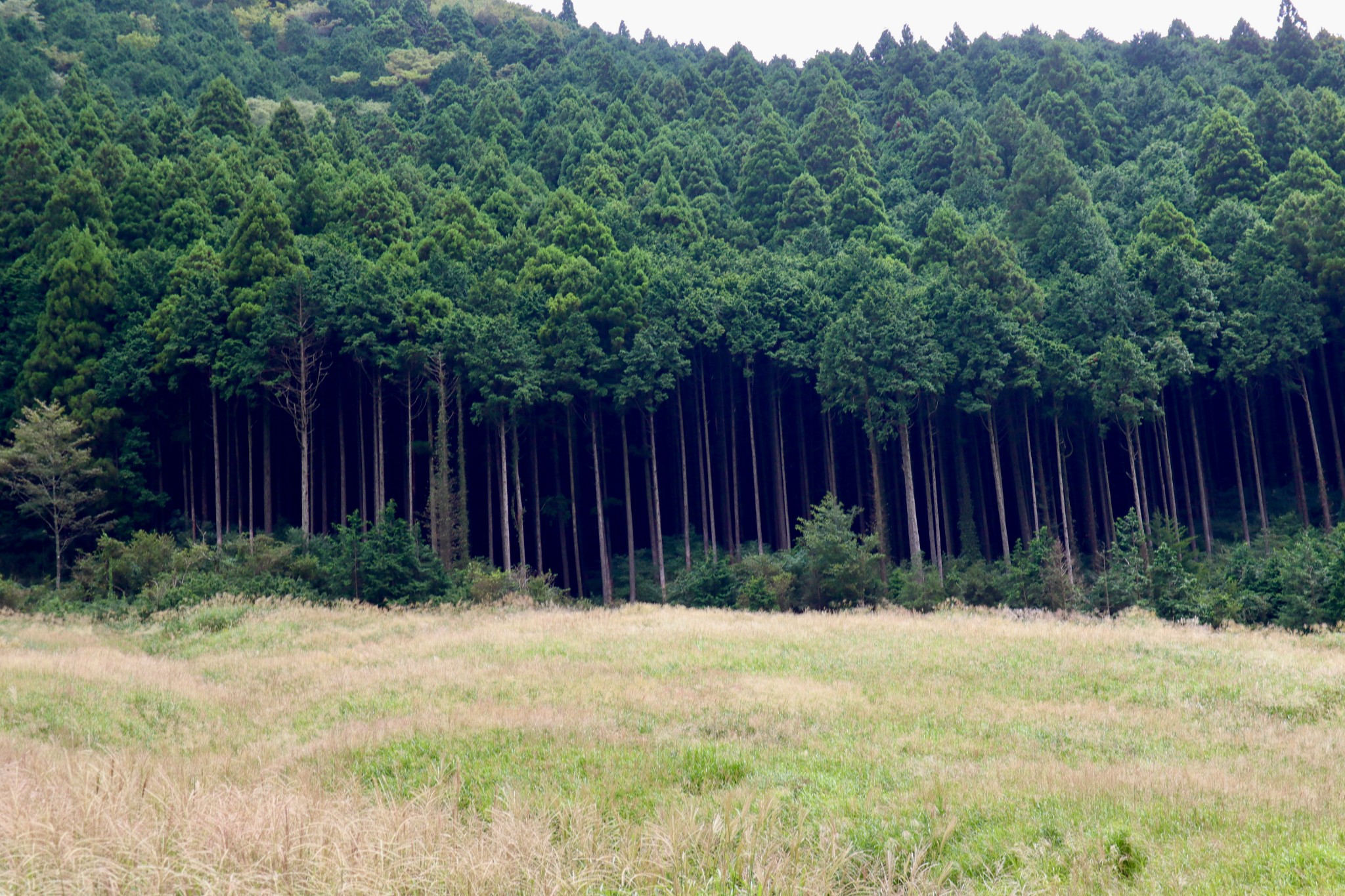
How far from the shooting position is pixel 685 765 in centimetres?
1168

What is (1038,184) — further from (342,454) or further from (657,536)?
(342,454)

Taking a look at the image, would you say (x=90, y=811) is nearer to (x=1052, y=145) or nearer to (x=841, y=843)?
(x=841, y=843)

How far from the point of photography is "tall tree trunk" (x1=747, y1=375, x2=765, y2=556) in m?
45.2

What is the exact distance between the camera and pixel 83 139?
6300 cm

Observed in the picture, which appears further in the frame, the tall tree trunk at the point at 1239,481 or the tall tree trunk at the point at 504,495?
the tall tree trunk at the point at 1239,481

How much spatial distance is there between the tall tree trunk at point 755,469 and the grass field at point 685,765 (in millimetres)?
21802

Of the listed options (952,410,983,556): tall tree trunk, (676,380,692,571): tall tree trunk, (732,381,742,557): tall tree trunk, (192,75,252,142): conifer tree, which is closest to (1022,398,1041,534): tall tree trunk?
(952,410,983,556): tall tree trunk

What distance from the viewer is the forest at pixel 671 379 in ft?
123

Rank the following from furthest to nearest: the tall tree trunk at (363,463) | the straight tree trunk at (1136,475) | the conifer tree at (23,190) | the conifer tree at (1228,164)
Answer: the conifer tree at (1228,164) < the conifer tree at (23,190) < the tall tree trunk at (363,463) < the straight tree trunk at (1136,475)

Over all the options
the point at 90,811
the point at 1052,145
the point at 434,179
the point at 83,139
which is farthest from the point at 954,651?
the point at 83,139

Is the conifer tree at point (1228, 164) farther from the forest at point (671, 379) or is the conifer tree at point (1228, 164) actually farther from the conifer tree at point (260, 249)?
the conifer tree at point (260, 249)

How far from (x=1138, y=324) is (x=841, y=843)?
43.0 metres

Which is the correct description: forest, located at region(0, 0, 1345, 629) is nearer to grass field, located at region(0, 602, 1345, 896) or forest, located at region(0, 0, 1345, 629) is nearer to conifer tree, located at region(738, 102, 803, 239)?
conifer tree, located at region(738, 102, 803, 239)

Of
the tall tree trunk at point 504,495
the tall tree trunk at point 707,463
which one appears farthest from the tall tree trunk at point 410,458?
the tall tree trunk at point 707,463
